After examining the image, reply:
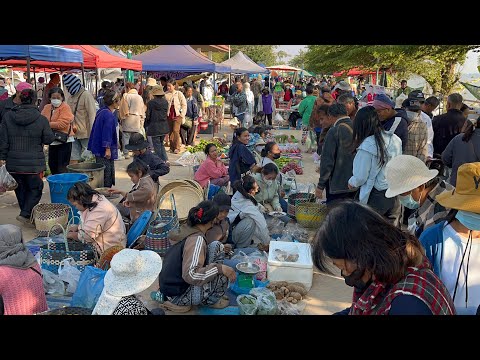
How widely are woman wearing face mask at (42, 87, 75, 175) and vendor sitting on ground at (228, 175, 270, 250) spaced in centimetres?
330

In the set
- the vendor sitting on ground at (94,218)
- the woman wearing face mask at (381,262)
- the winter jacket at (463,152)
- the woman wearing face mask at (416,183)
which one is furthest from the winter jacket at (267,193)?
the woman wearing face mask at (381,262)

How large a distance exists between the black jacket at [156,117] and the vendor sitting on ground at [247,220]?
4920mm

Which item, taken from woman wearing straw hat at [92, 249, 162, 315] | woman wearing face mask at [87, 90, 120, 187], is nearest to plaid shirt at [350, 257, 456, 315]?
woman wearing straw hat at [92, 249, 162, 315]

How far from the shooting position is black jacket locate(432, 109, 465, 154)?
279 inches

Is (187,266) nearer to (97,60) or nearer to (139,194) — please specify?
(139,194)

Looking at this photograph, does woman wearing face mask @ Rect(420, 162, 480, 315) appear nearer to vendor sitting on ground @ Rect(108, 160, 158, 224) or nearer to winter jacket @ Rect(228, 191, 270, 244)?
winter jacket @ Rect(228, 191, 270, 244)

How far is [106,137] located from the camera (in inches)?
299

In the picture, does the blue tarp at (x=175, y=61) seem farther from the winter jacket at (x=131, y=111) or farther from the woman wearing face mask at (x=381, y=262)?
the woman wearing face mask at (x=381, y=262)

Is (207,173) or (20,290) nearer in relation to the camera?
(20,290)

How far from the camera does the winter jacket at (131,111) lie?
34.3 feet

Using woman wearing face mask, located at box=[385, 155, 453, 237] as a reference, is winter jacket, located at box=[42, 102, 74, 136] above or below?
above

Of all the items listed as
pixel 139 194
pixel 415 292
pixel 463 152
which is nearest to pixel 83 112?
pixel 139 194

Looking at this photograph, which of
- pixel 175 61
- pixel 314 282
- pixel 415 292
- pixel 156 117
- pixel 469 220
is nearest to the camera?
pixel 415 292

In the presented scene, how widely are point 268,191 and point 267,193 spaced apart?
0.12 ft
